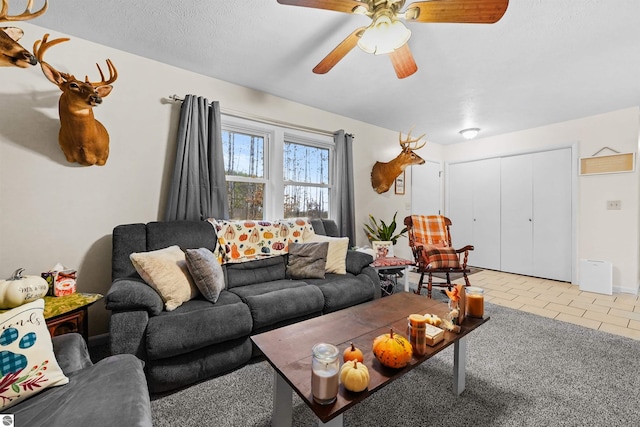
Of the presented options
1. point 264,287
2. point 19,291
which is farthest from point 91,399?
point 264,287

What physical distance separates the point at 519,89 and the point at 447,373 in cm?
302

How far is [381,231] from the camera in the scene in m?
3.90

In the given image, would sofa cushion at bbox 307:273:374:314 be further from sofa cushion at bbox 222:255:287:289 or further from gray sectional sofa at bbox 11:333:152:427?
gray sectional sofa at bbox 11:333:152:427

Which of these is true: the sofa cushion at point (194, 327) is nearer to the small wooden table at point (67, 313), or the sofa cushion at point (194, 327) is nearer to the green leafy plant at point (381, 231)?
the small wooden table at point (67, 313)

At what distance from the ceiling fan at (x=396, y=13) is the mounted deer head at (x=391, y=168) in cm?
230

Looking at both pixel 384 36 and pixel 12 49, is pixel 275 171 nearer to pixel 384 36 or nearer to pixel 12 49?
pixel 384 36

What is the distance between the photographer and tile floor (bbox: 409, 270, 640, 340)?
8.35ft

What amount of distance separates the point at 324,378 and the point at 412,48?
2445 millimetres

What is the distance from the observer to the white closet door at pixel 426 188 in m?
4.82

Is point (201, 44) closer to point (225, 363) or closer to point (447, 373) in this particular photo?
point (225, 363)

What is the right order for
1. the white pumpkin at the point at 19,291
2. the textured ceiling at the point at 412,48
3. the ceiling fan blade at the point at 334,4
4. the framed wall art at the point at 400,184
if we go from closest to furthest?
the ceiling fan blade at the point at 334,4, the white pumpkin at the point at 19,291, the textured ceiling at the point at 412,48, the framed wall art at the point at 400,184

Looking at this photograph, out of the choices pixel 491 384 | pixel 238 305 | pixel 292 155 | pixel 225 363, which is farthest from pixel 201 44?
pixel 491 384

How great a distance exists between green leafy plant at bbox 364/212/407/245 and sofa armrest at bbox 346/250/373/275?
3.95ft

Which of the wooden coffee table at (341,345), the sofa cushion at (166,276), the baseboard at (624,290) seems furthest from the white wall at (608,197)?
the sofa cushion at (166,276)
